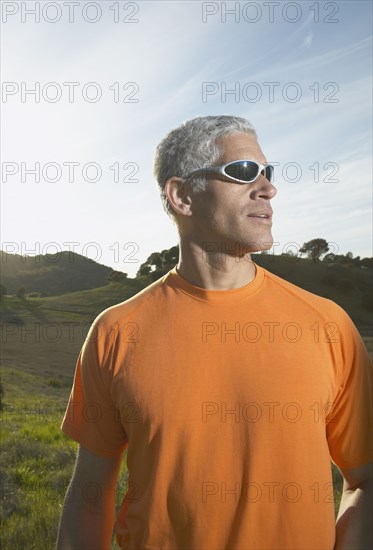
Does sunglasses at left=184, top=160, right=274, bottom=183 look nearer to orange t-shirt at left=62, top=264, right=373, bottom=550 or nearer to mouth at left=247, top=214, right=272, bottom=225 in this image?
mouth at left=247, top=214, right=272, bottom=225

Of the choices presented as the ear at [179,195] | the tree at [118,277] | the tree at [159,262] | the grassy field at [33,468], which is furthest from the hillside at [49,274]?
the ear at [179,195]

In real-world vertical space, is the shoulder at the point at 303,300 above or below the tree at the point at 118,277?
below

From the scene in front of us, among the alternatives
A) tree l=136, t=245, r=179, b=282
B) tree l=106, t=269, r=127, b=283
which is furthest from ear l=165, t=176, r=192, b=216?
tree l=106, t=269, r=127, b=283

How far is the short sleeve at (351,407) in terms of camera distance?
8.04 ft

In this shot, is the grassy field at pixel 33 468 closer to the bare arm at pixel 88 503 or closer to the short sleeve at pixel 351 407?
the bare arm at pixel 88 503

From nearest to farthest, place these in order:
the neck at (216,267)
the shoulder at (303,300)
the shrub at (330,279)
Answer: the shoulder at (303,300) → the neck at (216,267) → the shrub at (330,279)

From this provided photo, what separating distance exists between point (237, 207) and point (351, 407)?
0.99m

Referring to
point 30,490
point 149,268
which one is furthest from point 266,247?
point 149,268

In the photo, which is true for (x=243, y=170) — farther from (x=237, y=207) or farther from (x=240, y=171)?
(x=237, y=207)

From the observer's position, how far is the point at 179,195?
2924mm

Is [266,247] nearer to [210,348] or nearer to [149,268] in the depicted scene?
[210,348]

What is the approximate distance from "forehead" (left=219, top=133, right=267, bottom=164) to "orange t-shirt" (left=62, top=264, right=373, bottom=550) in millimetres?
564

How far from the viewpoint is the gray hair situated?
9.14 feet

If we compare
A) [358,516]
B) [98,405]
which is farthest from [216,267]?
[358,516]
